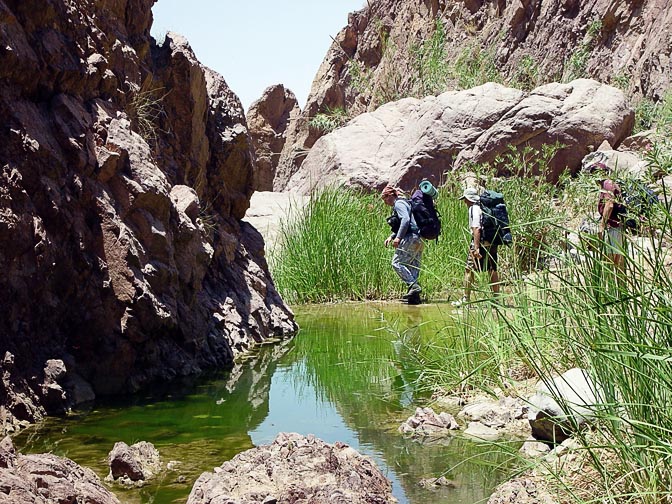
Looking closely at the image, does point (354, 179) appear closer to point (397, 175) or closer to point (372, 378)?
point (397, 175)

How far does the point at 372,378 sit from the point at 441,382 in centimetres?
97

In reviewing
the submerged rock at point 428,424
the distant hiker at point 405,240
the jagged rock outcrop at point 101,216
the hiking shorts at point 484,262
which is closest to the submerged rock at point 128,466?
the jagged rock outcrop at point 101,216

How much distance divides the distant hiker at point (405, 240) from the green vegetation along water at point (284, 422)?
3.65 m

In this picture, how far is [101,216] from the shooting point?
6.66 metres

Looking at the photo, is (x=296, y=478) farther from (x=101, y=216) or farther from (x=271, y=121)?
(x=271, y=121)

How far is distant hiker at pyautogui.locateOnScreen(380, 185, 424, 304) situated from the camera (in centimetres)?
1201

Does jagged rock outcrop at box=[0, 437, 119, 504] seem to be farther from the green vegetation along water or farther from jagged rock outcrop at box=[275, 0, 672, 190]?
jagged rock outcrop at box=[275, 0, 672, 190]

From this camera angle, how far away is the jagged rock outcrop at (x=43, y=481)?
2658 mm

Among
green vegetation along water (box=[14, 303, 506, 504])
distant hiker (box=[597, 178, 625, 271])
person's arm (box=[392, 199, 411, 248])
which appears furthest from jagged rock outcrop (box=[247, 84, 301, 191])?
distant hiker (box=[597, 178, 625, 271])

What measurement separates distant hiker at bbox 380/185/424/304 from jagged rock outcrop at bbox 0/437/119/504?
8.98 metres

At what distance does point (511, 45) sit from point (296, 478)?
2628cm

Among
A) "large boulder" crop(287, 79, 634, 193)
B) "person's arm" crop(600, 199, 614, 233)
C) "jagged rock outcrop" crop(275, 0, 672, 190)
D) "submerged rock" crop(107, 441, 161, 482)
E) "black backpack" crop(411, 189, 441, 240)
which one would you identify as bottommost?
"submerged rock" crop(107, 441, 161, 482)

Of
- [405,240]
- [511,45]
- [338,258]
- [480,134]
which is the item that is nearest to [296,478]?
[405,240]

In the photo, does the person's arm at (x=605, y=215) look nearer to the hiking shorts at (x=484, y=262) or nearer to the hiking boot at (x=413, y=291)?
the hiking shorts at (x=484, y=262)
